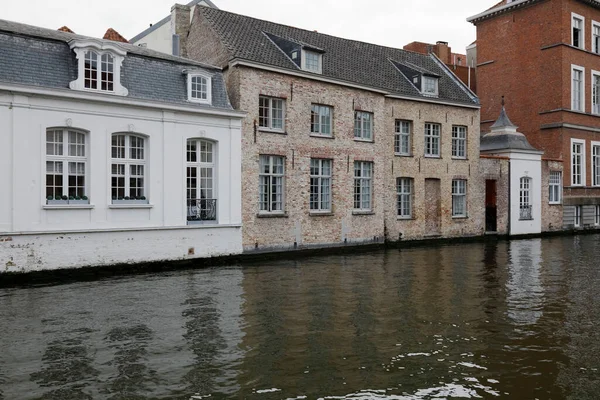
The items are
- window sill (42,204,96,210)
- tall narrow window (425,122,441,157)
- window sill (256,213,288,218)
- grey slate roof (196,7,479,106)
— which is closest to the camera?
window sill (42,204,96,210)

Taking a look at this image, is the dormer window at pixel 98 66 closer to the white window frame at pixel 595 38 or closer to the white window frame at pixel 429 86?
the white window frame at pixel 429 86

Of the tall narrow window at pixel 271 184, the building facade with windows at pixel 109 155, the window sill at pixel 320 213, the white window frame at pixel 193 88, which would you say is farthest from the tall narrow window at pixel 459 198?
the white window frame at pixel 193 88

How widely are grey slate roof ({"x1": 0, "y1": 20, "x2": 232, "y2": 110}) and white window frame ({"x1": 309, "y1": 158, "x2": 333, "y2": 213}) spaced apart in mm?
4372

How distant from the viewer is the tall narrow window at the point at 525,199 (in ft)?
89.1

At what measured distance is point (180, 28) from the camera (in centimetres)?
2177

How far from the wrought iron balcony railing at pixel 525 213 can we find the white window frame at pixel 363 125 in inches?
380

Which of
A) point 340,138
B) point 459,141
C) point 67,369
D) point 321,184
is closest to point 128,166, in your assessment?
point 321,184

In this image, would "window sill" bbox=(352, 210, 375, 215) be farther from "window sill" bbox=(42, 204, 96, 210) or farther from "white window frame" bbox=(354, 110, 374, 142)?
"window sill" bbox=(42, 204, 96, 210)

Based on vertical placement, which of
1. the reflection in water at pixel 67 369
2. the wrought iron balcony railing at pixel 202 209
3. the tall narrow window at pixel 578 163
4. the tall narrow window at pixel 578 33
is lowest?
the reflection in water at pixel 67 369

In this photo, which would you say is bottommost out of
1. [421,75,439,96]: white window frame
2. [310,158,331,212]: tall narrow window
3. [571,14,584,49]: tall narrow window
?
[310,158,331,212]: tall narrow window

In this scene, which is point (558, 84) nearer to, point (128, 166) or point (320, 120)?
point (320, 120)

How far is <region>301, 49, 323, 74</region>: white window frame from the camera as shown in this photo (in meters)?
20.2

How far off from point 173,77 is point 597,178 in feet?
80.3

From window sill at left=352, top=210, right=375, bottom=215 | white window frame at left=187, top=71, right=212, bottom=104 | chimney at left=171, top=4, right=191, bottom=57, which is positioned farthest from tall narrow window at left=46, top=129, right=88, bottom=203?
window sill at left=352, top=210, right=375, bottom=215
